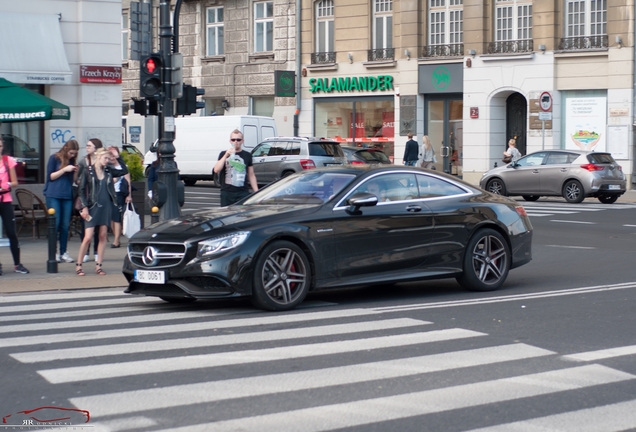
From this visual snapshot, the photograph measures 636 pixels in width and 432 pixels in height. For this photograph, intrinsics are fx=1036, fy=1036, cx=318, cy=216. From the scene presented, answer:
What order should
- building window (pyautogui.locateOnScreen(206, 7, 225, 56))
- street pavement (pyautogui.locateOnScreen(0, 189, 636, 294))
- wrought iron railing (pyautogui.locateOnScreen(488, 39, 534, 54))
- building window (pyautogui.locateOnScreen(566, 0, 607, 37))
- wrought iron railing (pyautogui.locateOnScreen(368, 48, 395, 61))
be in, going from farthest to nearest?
1. building window (pyautogui.locateOnScreen(206, 7, 225, 56))
2. wrought iron railing (pyautogui.locateOnScreen(368, 48, 395, 61))
3. wrought iron railing (pyautogui.locateOnScreen(488, 39, 534, 54))
4. building window (pyautogui.locateOnScreen(566, 0, 607, 37))
5. street pavement (pyautogui.locateOnScreen(0, 189, 636, 294))

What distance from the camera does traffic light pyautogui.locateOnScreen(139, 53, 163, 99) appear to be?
15.3 meters

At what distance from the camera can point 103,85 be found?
2000 cm

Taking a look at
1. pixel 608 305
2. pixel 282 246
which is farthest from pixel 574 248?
pixel 282 246

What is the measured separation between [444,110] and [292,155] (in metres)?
9.51

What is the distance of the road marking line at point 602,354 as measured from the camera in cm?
757

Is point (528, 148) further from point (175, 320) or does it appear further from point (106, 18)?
point (175, 320)

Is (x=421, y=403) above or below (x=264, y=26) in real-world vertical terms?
below

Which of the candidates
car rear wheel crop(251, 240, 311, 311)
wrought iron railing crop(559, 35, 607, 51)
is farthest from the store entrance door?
car rear wheel crop(251, 240, 311, 311)

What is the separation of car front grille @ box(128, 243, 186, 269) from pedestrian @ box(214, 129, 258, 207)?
14.6 ft

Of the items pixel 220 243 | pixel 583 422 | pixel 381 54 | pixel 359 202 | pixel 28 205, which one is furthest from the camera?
pixel 381 54

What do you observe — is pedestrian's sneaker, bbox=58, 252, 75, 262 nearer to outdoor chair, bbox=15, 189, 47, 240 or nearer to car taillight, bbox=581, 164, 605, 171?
outdoor chair, bbox=15, 189, 47, 240

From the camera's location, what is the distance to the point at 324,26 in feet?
138

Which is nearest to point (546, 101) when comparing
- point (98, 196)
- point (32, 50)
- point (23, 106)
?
point (32, 50)

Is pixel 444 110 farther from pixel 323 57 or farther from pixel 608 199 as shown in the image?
pixel 608 199
